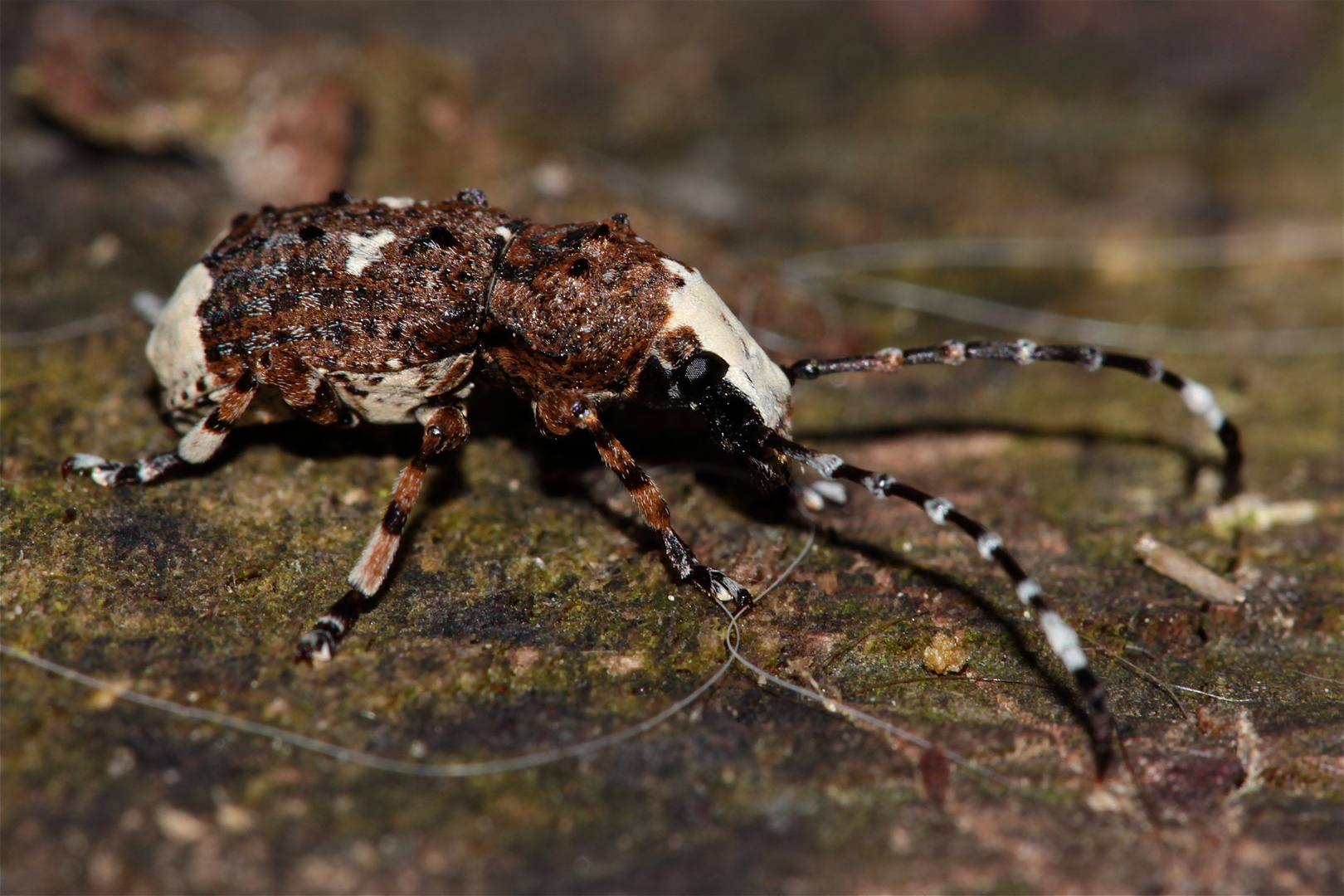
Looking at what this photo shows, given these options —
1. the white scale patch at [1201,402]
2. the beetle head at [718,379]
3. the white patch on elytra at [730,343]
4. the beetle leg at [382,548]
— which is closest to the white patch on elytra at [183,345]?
the beetle leg at [382,548]

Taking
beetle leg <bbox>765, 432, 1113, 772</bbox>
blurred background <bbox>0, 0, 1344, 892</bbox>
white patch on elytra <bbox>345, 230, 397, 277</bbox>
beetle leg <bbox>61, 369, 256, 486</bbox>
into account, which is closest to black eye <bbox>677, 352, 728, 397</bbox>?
beetle leg <bbox>765, 432, 1113, 772</bbox>

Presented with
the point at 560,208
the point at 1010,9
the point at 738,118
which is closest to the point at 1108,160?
the point at 1010,9

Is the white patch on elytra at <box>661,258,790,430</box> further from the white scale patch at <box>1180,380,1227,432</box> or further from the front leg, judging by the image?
the white scale patch at <box>1180,380,1227,432</box>

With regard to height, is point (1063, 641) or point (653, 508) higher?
point (1063, 641)

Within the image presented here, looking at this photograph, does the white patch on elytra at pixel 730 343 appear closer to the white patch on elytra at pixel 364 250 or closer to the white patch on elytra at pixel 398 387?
the white patch on elytra at pixel 398 387

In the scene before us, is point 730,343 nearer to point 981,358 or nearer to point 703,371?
point 703,371

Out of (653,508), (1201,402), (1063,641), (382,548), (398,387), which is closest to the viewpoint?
(1063,641)

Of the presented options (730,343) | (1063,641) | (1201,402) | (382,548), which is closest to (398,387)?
(382,548)
